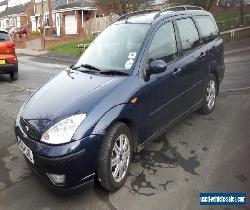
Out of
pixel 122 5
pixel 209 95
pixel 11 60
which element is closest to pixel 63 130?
pixel 209 95

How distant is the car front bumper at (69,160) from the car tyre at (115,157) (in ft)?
0.34

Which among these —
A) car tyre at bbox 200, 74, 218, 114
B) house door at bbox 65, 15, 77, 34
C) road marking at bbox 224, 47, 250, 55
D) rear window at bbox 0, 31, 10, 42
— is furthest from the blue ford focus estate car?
house door at bbox 65, 15, 77, 34

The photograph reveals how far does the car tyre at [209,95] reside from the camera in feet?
20.1

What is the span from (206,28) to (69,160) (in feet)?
13.3

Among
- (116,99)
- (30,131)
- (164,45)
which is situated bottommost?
(30,131)

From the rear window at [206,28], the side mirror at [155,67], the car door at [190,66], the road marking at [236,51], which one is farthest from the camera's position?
the road marking at [236,51]

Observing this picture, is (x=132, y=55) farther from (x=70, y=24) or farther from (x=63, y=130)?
(x=70, y=24)

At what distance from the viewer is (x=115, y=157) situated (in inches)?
152

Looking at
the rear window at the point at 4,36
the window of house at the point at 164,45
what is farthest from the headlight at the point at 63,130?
the rear window at the point at 4,36

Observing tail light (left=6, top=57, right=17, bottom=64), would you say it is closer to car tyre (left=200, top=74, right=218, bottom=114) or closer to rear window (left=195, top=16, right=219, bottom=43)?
rear window (left=195, top=16, right=219, bottom=43)

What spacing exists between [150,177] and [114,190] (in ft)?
1.79

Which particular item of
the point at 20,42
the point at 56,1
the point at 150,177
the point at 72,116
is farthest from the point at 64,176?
the point at 56,1

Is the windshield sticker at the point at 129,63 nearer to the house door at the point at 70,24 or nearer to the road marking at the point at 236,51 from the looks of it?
the road marking at the point at 236,51

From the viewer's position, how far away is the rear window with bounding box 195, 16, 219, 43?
6023mm
